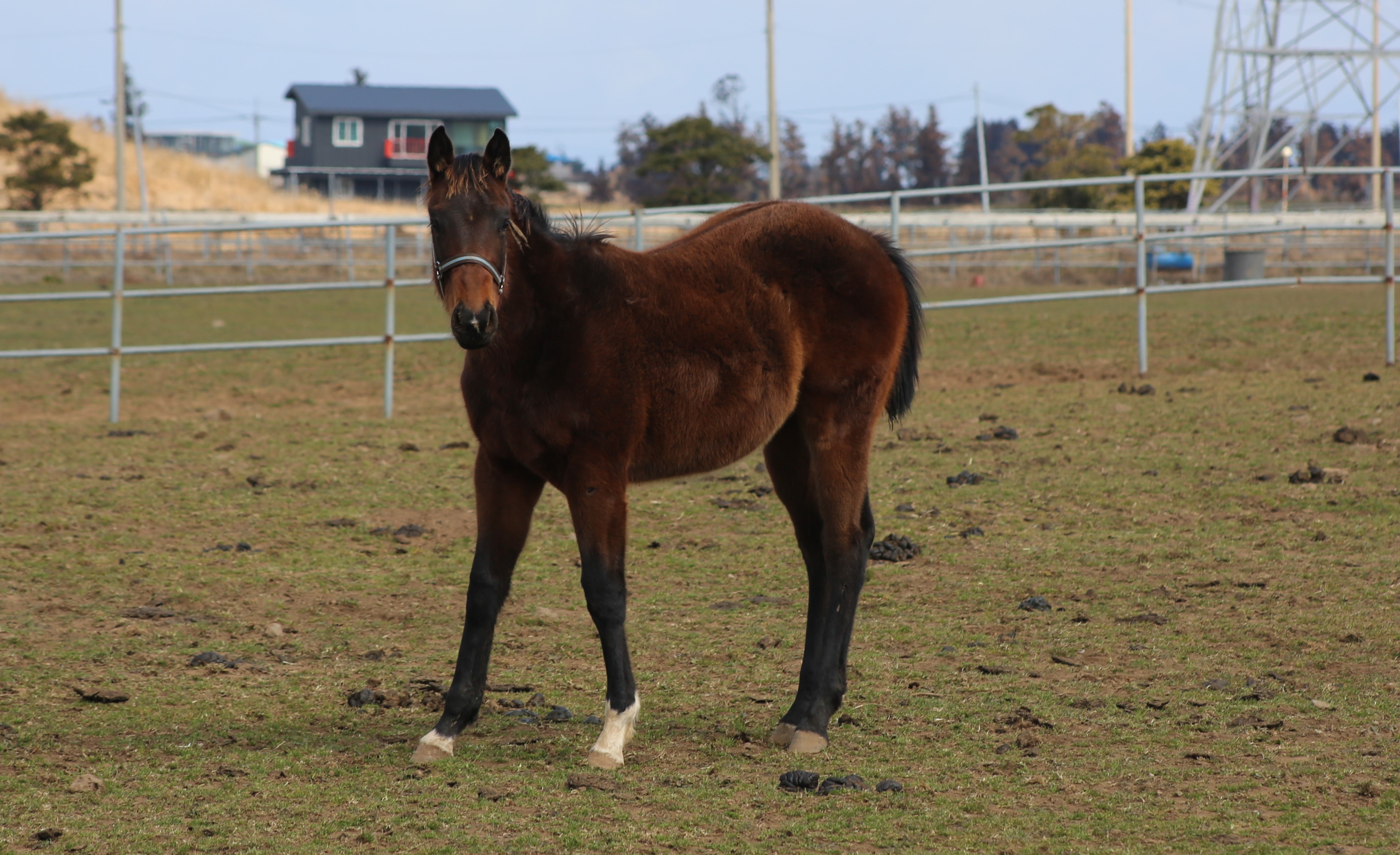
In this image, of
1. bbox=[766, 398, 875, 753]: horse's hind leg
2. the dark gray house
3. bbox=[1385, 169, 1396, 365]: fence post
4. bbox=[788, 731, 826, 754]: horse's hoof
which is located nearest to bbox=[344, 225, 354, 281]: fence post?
bbox=[1385, 169, 1396, 365]: fence post

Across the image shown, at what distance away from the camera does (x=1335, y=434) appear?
7422 millimetres

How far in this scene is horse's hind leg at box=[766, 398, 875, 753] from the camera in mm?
3729

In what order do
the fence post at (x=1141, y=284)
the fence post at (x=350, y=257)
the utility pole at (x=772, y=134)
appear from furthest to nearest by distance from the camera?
the utility pole at (x=772, y=134)
the fence post at (x=350, y=257)
the fence post at (x=1141, y=284)

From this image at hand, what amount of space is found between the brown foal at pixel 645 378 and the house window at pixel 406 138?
5326 centimetres

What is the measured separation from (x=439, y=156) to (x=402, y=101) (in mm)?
56575

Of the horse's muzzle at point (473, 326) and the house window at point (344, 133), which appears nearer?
the horse's muzzle at point (473, 326)

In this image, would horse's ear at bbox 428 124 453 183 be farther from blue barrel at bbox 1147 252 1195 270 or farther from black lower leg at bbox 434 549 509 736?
blue barrel at bbox 1147 252 1195 270

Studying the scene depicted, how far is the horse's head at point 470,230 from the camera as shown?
3.07 metres

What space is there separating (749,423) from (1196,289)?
7.71 meters

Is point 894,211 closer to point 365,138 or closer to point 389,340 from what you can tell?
point 389,340

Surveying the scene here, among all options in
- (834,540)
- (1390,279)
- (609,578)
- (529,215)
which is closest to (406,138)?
(1390,279)

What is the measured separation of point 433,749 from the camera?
136 inches

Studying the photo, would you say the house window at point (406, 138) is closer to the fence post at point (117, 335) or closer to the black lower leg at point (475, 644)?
the fence post at point (117, 335)

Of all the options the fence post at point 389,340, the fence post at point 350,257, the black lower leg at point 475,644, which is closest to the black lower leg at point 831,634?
the black lower leg at point 475,644
